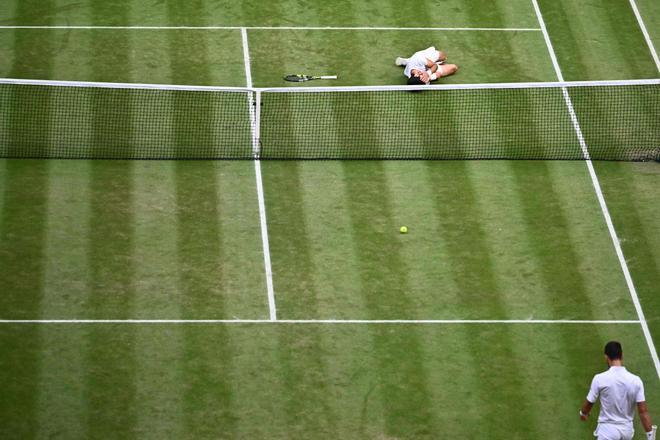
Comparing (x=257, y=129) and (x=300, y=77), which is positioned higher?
(x=300, y=77)

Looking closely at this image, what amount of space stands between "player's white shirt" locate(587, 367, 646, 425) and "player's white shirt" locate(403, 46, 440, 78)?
9.99m

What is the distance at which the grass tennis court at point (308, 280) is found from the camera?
17234 mm

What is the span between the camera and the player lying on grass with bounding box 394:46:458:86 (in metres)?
23.8

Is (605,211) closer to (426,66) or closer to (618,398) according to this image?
(426,66)

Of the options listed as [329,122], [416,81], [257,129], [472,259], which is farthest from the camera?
[416,81]

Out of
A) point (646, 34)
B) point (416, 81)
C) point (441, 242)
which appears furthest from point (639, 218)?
point (646, 34)

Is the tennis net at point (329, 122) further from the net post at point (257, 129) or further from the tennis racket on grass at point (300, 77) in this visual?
the tennis racket on grass at point (300, 77)

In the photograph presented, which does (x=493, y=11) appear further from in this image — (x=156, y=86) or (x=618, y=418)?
(x=618, y=418)

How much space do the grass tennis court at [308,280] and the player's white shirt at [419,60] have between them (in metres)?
0.63

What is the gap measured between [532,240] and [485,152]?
8.37ft

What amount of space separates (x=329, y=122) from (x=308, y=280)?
4.37m

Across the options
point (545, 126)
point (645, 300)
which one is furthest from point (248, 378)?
point (545, 126)

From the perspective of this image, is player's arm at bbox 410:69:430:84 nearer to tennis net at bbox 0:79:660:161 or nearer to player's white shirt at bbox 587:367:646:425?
tennis net at bbox 0:79:660:161

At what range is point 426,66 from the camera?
24.0 m
